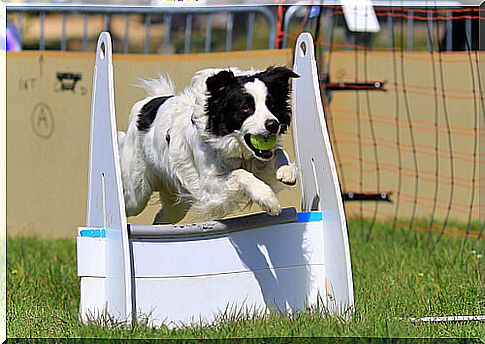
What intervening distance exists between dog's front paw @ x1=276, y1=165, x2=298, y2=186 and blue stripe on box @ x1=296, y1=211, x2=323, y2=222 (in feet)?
0.80

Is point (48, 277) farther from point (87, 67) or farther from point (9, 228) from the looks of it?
point (87, 67)

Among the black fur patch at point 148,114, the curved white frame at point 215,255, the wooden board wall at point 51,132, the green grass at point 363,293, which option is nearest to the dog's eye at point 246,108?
the curved white frame at point 215,255

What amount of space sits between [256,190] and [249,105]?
385 mm

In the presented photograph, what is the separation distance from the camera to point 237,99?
3.80 meters

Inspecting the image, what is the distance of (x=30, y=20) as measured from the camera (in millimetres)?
8328

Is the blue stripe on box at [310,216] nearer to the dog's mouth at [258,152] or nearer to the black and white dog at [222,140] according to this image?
the black and white dog at [222,140]

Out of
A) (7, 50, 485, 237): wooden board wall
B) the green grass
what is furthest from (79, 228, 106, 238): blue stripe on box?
(7, 50, 485, 237): wooden board wall

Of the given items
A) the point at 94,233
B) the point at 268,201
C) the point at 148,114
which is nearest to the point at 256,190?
the point at 268,201

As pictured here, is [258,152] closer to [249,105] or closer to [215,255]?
[249,105]

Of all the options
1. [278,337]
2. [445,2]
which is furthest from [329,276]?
[445,2]

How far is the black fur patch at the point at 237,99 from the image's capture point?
3801 millimetres

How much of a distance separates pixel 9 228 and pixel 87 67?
149cm

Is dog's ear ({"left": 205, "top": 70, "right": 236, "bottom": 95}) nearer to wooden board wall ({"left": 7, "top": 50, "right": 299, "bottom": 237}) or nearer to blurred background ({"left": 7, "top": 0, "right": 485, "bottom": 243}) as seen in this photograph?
wooden board wall ({"left": 7, "top": 50, "right": 299, "bottom": 237})

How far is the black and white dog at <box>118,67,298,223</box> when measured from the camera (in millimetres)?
3793
